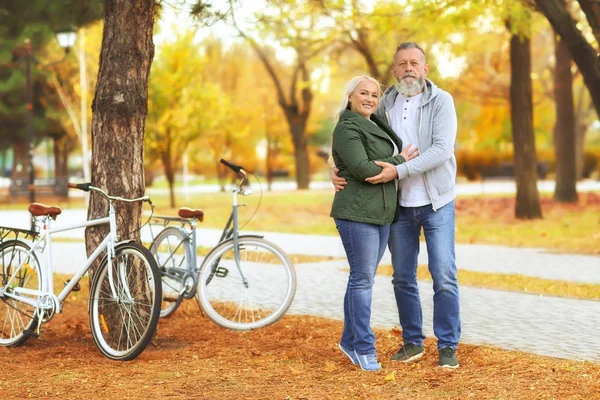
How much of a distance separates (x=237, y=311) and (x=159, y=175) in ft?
230

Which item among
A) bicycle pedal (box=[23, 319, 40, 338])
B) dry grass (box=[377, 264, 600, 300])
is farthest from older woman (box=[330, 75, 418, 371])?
dry grass (box=[377, 264, 600, 300])

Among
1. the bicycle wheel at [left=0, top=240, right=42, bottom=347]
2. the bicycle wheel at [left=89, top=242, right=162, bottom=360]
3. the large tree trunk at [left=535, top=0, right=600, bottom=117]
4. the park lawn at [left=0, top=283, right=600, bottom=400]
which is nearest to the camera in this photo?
the park lawn at [left=0, top=283, right=600, bottom=400]

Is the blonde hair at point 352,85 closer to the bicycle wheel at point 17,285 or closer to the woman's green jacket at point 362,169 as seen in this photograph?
the woman's green jacket at point 362,169

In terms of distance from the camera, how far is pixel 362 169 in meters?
5.50

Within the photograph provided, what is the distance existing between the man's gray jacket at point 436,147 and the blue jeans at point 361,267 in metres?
0.37

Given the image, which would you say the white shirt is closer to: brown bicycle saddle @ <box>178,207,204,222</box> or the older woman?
the older woman

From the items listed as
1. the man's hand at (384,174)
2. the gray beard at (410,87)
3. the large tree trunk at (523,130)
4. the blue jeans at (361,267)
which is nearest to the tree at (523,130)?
the large tree trunk at (523,130)

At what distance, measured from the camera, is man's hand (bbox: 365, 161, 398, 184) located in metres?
5.50

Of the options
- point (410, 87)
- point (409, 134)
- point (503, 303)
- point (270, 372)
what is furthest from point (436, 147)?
point (503, 303)

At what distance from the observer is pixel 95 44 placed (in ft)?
110

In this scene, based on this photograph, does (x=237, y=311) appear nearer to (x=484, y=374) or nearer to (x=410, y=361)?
(x=410, y=361)

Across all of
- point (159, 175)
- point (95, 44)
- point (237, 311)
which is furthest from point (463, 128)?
point (237, 311)

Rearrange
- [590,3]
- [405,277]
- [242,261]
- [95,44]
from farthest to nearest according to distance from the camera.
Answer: [95,44]
[590,3]
[242,261]
[405,277]

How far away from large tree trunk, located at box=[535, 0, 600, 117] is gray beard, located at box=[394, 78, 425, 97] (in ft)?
24.4
